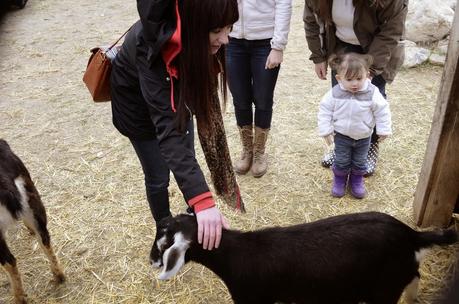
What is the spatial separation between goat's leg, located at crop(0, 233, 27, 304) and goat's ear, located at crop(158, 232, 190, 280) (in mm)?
1193

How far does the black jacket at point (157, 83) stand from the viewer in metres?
1.91

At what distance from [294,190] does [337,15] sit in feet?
5.25

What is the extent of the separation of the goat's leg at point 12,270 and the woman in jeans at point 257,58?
216 centimetres

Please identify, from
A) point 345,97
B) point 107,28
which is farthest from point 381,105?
point 107,28

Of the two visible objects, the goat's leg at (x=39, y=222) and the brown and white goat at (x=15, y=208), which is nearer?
the brown and white goat at (x=15, y=208)

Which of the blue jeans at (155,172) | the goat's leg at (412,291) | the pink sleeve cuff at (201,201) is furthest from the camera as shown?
the blue jeans at (155,172)

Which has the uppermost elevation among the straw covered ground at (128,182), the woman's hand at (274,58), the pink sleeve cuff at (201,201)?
the woman's hand at (274,58)

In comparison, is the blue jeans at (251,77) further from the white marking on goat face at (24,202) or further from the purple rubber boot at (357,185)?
the white marking on goat face at (24,202)

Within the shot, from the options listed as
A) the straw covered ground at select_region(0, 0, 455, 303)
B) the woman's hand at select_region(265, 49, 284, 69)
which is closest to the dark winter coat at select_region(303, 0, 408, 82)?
the woman's hand at select_region(265, 49, 284, 69)

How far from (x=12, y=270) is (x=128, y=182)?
→ 5.17 ft

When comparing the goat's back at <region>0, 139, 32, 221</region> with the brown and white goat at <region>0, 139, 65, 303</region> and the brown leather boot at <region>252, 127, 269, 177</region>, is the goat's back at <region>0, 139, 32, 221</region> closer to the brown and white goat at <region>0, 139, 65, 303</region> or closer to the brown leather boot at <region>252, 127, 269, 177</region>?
the brown and white goat at <region>0, 139, 65, 303</region>

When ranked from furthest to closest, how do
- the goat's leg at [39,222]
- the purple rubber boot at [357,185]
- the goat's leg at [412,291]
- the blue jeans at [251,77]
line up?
the purple rubber boot at [357,185]
the blue jeans at [251,77]
the goat's leg at [39,222]
the goat's leg at [412,291]

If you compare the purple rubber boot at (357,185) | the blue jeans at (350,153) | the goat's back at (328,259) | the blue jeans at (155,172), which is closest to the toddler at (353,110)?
the blue jeans at (350,153)

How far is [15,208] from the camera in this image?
9.28 feet
